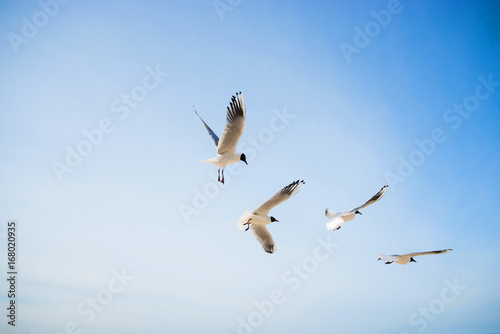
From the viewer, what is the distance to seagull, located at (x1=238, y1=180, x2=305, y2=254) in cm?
783

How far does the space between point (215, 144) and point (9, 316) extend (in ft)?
20.3

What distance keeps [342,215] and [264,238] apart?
1.92 m

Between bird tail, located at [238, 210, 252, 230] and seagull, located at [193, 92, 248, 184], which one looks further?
bird tail, located at [238, 210, 252, 230]

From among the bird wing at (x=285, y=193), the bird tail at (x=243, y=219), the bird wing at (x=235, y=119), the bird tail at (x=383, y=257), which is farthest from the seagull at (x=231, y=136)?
the bird tail at (x=383, y=257)

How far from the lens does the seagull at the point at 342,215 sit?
834 centimetres

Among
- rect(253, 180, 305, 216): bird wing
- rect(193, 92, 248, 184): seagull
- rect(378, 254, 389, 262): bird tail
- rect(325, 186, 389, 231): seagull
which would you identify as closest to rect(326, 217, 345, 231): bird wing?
rect(325, 186, 389, 231): seagull

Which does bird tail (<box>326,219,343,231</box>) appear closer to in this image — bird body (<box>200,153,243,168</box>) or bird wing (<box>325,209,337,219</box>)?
bird wing (<box>325,209,337,219</box>)

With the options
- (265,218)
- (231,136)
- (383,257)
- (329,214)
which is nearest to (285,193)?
(265,218)

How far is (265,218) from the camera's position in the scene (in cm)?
859

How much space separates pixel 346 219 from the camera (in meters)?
9.16

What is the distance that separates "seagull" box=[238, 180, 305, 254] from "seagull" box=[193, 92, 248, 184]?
3.49 ft

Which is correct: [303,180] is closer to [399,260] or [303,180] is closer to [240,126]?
[240,126]

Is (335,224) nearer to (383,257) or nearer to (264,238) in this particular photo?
(383,257)

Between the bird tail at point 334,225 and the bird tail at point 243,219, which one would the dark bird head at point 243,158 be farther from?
the bird tail at point 334,225
